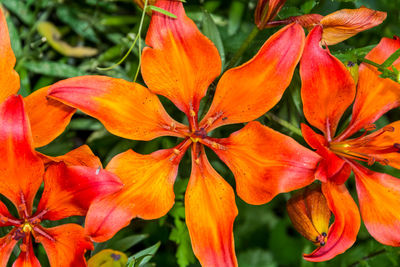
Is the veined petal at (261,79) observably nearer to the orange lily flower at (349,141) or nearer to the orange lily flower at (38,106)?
the orange lily flower at (349,141)

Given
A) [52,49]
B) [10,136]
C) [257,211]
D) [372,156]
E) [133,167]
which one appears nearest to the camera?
[10,136]

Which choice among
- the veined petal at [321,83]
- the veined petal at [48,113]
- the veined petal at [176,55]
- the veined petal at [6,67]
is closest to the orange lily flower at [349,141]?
the veined petal at [321,83]

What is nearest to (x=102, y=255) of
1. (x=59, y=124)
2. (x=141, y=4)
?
(x=59, y=124)

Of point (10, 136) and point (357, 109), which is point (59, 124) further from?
point (357, 109)

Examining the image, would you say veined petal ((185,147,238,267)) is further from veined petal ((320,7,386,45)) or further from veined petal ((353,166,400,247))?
veined petal ((320,7,386,45))

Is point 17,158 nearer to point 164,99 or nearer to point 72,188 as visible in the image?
point 72,188

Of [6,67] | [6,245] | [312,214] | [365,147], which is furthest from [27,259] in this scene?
[365,147]

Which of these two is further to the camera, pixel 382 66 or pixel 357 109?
Answer: pixel 357 109
